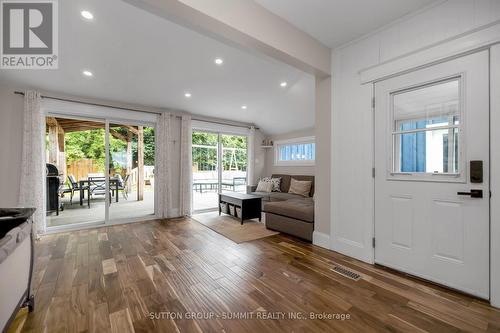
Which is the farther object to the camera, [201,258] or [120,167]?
[120,167]

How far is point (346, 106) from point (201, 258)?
2725mm

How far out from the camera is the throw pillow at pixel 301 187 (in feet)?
16.7

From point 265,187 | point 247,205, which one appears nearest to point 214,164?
point 265,187

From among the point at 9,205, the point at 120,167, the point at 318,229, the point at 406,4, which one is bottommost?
the point at 318,229

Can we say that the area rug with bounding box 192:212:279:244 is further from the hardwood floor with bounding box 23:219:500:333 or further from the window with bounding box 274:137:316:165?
the window with bounding box 274:137:316:165

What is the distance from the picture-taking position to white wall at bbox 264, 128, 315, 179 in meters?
5.63

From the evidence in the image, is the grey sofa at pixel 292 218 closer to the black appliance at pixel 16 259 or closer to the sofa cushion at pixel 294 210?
the sofa cushion at pixel 294 210

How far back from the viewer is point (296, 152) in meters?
6.05

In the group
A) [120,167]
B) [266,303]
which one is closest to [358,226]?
[266,303]

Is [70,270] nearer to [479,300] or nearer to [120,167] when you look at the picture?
[120,167]

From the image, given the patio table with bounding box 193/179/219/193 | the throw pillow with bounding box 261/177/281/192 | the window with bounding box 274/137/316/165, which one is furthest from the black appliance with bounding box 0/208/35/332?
the window with bounding box 274/137/316/165

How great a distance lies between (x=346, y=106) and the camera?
2.71 metres

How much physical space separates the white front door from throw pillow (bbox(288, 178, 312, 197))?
265 centimetres

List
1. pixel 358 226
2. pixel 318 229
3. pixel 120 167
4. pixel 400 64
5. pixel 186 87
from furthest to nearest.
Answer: pixel 120 167, pixel 186 87, pixel 318 229, pixel 358 226, pixel 400 64
